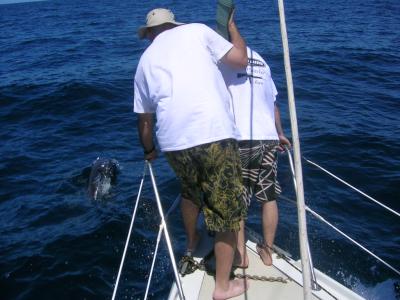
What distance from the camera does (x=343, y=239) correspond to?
21.3ft

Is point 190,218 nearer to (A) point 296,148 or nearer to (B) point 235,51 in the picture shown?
(B) point 235,51

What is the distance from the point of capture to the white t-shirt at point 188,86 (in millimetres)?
3205

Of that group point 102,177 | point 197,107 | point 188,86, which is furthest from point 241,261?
point 102,177

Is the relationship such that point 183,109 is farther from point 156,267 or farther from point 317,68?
point 317,68

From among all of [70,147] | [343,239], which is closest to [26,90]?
[70,147]

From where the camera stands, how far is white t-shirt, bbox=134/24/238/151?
3205mm

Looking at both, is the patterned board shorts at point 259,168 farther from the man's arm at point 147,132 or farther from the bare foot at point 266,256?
the man's arm at point 147,132

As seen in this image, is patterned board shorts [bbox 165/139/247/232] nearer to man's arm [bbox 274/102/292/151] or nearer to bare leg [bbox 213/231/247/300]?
bare leg [bbox 213/231/247/300]

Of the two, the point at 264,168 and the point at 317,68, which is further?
the point at 317,68

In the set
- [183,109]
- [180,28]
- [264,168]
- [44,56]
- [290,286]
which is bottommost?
[44,56]

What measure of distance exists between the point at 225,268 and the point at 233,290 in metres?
0.29

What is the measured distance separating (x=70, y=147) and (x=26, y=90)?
520cm

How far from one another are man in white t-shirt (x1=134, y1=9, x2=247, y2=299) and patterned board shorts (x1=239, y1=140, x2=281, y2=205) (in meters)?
0.55

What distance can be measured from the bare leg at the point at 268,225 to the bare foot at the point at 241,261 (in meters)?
0.20
